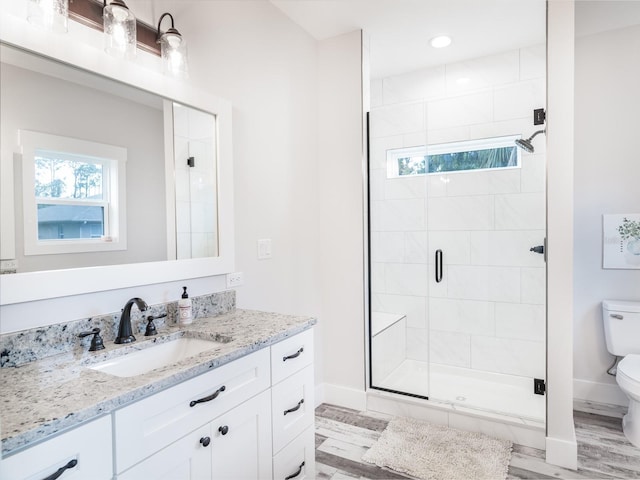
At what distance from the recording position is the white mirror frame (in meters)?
1.23

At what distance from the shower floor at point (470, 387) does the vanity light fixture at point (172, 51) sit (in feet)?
7.95

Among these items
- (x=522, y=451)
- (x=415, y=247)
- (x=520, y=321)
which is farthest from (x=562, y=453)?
(x=415, y=247)

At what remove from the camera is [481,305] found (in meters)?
2.95

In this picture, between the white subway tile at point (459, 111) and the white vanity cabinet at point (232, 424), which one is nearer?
the white vanity cabinet at point (232, 424)

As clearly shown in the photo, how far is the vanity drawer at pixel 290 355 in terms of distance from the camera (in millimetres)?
1548

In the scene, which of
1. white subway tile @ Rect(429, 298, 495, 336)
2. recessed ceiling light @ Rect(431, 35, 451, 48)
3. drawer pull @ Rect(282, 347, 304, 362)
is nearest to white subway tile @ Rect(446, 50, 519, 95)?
recessed ceiling light @ Rect(431, 35, 451, 48)

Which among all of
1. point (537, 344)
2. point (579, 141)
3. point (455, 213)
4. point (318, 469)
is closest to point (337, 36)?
point (455, 213)

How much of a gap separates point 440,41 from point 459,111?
560 mm

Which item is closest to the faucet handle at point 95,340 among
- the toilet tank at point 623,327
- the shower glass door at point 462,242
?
the shower glass door at point 462,242

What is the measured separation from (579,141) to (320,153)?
1931mm

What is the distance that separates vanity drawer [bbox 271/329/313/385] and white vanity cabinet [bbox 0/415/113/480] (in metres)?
0.69

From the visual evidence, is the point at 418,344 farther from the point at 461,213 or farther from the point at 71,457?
the point at 71,457

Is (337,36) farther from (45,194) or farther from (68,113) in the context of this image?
(45,194)

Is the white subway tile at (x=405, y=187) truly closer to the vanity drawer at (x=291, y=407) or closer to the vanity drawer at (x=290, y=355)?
the vanity drawer at (x=290, y=355)
